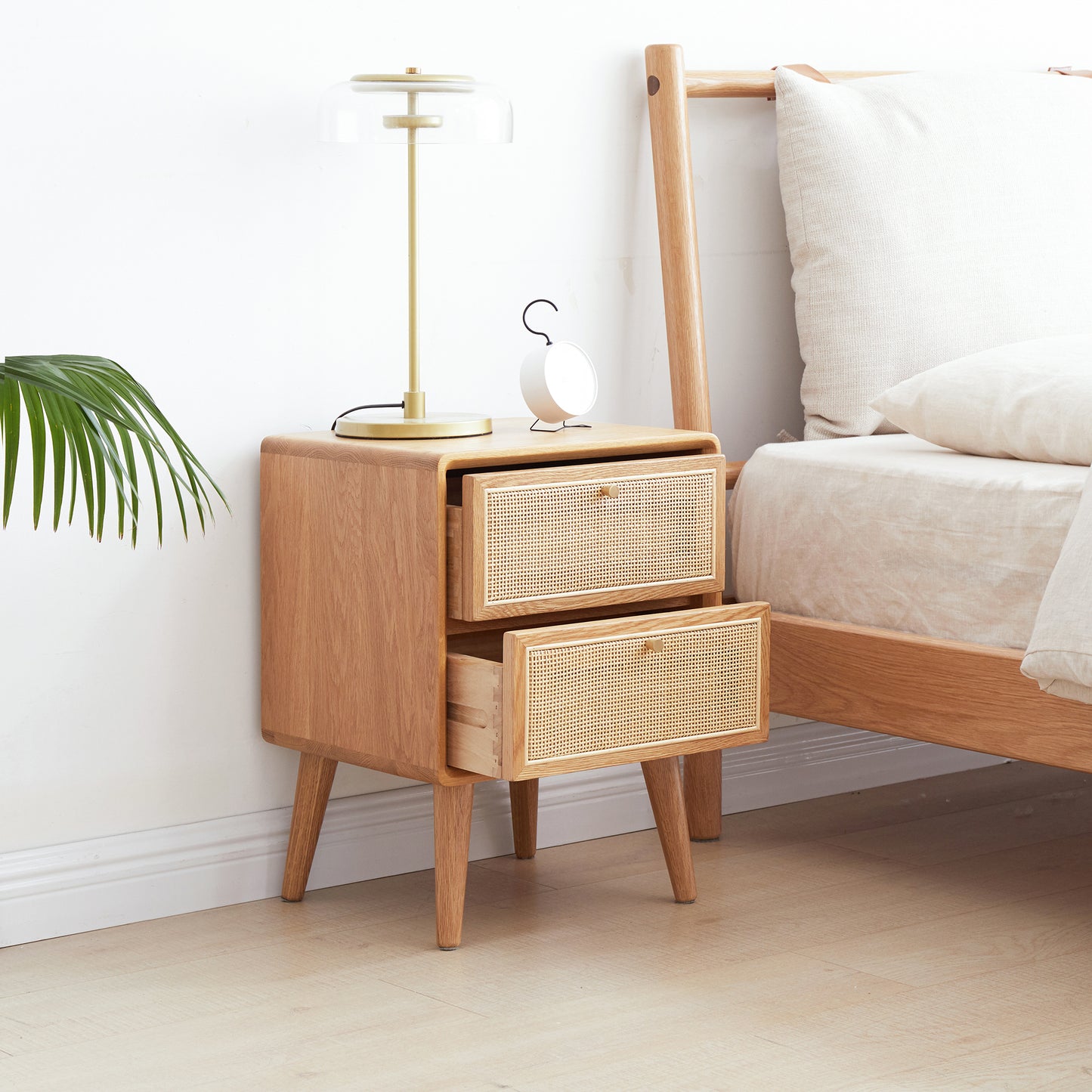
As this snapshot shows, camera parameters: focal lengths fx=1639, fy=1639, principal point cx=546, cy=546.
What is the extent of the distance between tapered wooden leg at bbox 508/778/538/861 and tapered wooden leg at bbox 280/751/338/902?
276 mm

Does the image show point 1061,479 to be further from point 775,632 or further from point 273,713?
point 273,713

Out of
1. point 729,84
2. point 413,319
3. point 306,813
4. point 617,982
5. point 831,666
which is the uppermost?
point 729,84

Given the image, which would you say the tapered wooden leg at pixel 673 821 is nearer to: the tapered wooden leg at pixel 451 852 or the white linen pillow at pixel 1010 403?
the tapered wooden leg at pixel 451 852

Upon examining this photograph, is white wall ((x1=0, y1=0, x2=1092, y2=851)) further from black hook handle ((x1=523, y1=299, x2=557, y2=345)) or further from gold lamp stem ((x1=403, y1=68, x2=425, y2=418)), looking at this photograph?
gold lamp stem ((x1=403, y1=68, x2=425, y2=418))

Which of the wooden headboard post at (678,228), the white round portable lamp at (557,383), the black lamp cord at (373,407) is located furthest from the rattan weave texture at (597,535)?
the wooden headboard post at (678,228)

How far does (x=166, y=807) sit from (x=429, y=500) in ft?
1.75

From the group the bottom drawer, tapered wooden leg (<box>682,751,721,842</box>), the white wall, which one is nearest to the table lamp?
the white wall

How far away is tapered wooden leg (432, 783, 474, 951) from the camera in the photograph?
1771mm

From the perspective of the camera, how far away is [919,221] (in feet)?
7.44

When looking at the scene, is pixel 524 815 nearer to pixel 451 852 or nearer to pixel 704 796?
pixel 704 796

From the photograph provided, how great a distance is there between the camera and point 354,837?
6.79 feet

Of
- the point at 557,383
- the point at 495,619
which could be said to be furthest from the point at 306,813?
the point at 557,383

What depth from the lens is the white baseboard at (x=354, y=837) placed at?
186cm

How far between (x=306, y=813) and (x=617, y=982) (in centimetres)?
46
